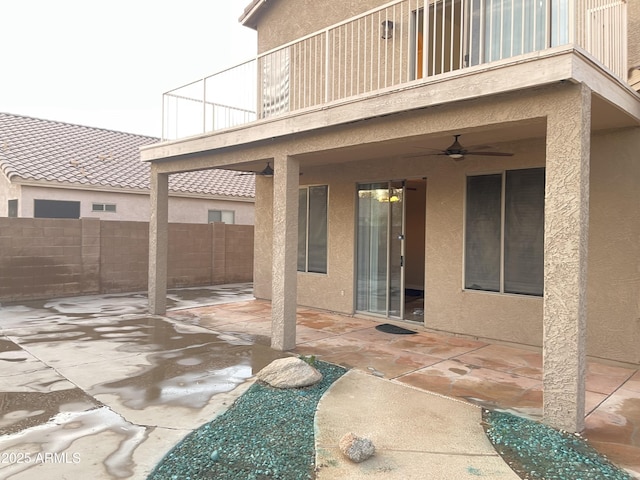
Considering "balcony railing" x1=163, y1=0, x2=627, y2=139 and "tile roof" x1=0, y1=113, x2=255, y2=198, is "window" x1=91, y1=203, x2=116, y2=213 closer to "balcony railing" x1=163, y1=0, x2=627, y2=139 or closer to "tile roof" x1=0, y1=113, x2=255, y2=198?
"tile roof" x1=0, y1=113, x2=255, y2=198

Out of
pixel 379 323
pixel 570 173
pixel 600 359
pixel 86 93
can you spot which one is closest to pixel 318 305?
pixel 379 323

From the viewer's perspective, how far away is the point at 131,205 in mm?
15836

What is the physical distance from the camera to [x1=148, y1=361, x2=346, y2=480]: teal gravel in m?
3.40

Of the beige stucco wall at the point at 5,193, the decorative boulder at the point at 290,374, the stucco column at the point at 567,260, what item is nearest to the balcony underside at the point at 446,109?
the stucco column at the point at 567,260

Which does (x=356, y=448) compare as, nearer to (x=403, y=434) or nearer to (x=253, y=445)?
(x=403, y=434)

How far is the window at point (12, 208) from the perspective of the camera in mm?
13816

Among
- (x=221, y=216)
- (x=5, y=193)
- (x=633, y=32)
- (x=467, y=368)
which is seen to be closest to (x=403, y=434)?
(x=467, y=368)

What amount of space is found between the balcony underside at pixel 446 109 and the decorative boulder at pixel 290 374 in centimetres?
266

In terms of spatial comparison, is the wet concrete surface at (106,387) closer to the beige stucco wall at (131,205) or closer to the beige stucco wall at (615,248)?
the beige stucco wall at (615,248)

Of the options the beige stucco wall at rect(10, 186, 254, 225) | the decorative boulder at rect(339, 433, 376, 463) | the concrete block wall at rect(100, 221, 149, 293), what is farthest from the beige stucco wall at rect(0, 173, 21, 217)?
the decorative boulder at rect(339, 433, 376, 463)

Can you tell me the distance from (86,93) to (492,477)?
4376 centimetres

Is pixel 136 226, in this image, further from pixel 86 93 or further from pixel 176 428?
pixel 86 93

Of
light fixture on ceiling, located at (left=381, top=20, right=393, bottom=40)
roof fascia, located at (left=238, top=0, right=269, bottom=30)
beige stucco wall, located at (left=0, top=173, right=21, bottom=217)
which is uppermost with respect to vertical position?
roof fascia, located at (left=238, top=0, right=269, bottom=30)

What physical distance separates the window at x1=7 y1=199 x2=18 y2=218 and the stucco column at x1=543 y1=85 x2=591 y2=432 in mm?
14159
